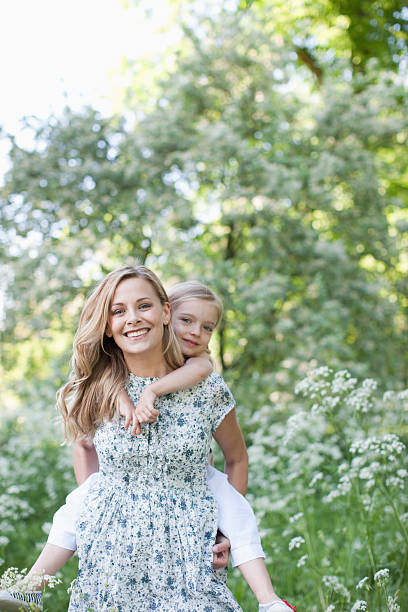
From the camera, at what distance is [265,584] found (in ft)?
7.20

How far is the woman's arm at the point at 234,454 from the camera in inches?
99.7

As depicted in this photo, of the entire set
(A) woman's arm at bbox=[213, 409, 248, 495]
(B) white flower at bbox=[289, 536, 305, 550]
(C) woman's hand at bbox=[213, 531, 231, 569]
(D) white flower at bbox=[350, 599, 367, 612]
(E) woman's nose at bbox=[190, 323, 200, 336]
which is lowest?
(D) white flower at bbox=[350, 599, 367, 612]

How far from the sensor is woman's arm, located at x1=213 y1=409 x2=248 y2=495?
2533mm

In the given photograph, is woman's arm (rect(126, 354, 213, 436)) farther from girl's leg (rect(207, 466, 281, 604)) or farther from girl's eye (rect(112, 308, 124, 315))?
girl's leg (rect(207, 466, 281, 604))

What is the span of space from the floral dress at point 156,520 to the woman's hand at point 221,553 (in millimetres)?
24

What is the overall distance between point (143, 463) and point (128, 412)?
0.22 metres

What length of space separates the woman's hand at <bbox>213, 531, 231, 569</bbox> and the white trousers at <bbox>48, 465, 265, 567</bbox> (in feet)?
0.07

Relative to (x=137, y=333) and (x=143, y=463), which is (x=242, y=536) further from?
(x=137, y=333)

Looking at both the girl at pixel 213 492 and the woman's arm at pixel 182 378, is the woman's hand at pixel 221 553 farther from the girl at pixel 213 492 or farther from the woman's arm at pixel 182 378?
the woman's arm at pixel 182 378

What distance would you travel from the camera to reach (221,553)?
7.49 ft

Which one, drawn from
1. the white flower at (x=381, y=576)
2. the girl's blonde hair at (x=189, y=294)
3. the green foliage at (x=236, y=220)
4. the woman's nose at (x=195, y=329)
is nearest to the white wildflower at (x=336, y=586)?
the white flower at (x=381, y=576)

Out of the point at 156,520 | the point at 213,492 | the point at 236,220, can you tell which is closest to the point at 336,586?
the point at 213,492

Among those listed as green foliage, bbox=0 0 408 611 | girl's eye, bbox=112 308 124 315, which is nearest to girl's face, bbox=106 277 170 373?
girl's eye, bbox=112 308 124 315

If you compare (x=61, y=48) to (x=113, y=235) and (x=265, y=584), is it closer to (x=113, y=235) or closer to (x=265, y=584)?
(x=113, y=235)
